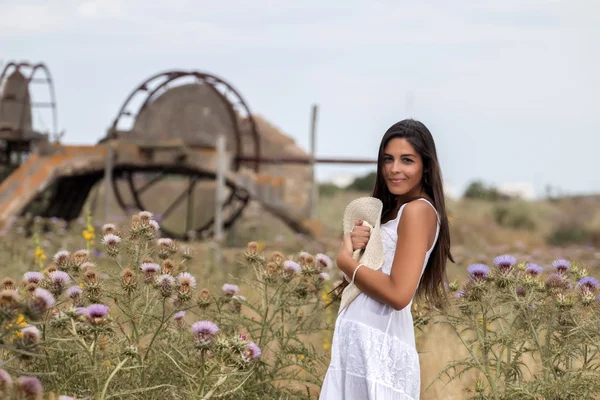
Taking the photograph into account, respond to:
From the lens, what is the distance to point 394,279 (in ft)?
10.6

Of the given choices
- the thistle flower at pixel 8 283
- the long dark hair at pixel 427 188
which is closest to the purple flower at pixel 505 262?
the long dark hair at pixel 427 188

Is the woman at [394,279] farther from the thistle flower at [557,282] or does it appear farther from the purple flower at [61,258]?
the purple flower at [61,258]

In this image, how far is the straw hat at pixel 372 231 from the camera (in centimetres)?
338

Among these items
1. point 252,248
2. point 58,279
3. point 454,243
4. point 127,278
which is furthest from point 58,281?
point 454,243

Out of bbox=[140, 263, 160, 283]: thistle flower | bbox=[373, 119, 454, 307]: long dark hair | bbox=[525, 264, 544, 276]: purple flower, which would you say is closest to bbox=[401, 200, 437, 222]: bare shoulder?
bbox=[373, 119, 454, 307]: long dark hair

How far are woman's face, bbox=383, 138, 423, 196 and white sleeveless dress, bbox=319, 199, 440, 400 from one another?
5.0 inches

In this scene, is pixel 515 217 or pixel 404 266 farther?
pixel 515 217

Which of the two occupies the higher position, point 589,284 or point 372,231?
point 372,231

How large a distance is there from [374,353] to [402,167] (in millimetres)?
744

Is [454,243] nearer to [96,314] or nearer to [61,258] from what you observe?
[61,258]

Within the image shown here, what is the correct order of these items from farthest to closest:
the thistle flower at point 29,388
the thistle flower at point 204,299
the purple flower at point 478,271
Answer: the thistle flower at point 204,299
the purple flower at point 478,271
the thistle flower at point 29,388

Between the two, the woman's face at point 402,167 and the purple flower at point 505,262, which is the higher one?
the woman's face at point 402,167

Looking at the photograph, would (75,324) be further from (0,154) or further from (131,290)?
(0,154)

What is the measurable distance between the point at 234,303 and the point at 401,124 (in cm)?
151
